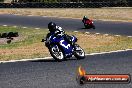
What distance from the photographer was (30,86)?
11516 mm

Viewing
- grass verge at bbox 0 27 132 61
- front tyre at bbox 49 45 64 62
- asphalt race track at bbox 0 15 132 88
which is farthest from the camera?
grass verge at bbox 0 27 132 61

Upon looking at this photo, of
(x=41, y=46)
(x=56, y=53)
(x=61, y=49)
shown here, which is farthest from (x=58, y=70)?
(x=41, y=46)

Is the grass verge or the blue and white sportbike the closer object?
the blue and white sportbike

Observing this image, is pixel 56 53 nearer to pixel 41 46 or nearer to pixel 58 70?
pixel 58 70

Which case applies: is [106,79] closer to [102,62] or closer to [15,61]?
[102,62]

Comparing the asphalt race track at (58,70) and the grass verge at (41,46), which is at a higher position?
the asphalt race track at (58,70)

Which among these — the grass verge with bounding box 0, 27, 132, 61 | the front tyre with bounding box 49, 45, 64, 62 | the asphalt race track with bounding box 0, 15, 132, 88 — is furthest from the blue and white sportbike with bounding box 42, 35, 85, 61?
the grass verge with bounding box 0, 27, 132, 61

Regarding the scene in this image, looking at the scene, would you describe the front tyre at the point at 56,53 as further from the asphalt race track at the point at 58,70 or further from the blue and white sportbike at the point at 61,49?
the asphalt race track at the point at 58,70

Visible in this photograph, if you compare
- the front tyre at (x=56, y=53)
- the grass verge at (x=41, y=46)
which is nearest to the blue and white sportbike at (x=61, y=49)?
the front tyre at (x=56, y=53)

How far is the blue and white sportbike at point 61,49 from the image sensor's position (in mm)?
16047

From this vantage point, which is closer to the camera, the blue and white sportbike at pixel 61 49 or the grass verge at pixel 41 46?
the blue and white sportbike at pixel 61 49

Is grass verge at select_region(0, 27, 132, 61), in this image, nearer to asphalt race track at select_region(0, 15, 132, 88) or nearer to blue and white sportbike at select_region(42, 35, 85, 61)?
blue and white sportbike at select_region(42, 35, 85, 61)

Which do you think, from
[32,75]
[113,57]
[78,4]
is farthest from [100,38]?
[78,4]

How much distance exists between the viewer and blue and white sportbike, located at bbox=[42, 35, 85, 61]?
16.0 meters
